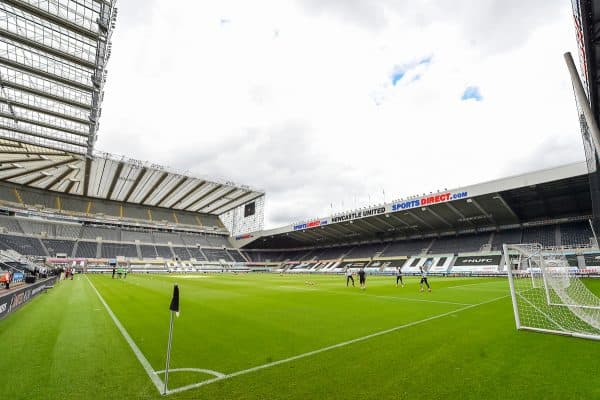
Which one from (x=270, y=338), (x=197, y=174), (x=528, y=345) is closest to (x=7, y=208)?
(x=197, y=174)

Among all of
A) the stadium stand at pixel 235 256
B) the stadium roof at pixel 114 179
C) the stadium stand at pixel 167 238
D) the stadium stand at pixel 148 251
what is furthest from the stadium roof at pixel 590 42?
the stadium stand at pixel 167 238

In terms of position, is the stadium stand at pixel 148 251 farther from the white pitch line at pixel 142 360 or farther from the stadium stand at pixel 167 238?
the white pitch line at pixel 142 360

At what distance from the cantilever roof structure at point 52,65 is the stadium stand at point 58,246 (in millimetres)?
32603

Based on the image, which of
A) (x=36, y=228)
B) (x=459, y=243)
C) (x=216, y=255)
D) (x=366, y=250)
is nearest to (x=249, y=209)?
(x=216, y=255)

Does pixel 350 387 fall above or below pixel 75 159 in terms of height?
below

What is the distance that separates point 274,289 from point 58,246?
59224 mm

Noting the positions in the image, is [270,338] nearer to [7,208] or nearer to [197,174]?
[197,174]

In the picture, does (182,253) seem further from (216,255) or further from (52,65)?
(52,65)

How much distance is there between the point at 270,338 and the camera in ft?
23.1

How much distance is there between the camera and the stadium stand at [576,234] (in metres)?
37.4

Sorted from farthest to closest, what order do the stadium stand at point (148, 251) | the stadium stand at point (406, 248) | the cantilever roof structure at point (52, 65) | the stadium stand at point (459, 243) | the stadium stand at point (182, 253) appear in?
the stadium stand at point (182, 253), the stadium stand at point (148, 251), the stadium stand at point (406, 248), the stadium stand at point (459, 243), the cantilever roof structure at point (52, 65)

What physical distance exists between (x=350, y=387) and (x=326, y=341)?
2610 millimetres

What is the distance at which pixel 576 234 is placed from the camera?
3916 centimetres

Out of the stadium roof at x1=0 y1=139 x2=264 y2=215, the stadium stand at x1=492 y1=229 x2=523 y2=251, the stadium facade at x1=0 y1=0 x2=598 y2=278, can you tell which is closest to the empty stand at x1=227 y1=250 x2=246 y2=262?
the stadium facade at x1=0 y1=0 x2=598 y2=278
